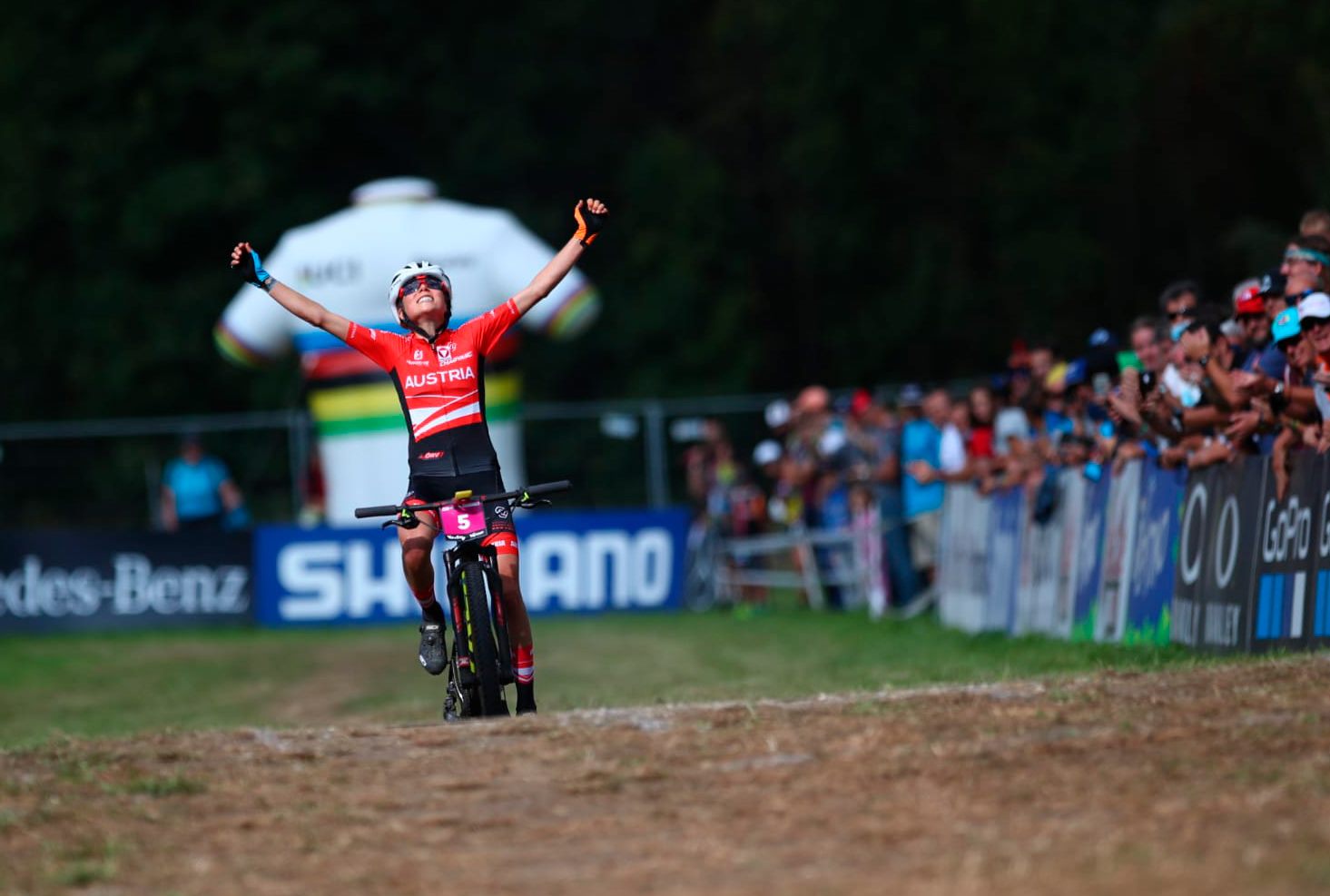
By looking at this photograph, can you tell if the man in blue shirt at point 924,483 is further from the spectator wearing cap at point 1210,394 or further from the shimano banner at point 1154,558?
the spectator wearing cap at point 1210,394

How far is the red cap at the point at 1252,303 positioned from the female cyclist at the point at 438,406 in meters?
3.98

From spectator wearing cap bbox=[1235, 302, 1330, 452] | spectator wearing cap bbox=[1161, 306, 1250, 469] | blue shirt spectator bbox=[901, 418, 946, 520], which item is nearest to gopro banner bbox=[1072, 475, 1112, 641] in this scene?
spectator wearing cap bbox=[1161, 306, 1250, 469]

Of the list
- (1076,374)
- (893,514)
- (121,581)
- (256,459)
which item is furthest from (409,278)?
(256,459)

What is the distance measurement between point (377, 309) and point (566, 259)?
1261 centimetres

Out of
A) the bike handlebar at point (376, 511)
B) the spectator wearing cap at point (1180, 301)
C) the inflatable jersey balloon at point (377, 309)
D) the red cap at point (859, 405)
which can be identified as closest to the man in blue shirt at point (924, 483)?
the red cap at point (859, 405)

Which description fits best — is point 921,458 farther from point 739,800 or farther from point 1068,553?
point 739,800

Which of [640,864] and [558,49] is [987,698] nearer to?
[640,864]

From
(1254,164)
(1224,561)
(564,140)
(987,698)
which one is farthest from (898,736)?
(564,140)

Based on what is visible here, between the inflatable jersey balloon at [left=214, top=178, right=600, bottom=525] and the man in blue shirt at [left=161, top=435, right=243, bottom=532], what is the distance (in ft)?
10.5

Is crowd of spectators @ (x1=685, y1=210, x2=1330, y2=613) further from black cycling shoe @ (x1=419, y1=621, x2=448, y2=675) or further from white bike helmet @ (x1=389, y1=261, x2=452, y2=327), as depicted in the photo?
black cycling shoe @ (x1=419, y1=621, x2=448, y2=675)

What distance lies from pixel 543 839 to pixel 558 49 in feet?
127

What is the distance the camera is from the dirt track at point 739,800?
6.82 metres

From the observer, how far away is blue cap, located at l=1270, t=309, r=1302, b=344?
11750 mm

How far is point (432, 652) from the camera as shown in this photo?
11.7m
